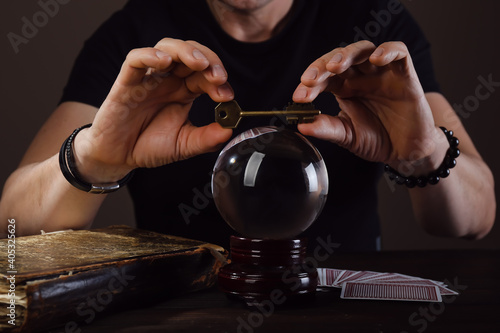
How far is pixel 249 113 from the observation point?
1220 mm

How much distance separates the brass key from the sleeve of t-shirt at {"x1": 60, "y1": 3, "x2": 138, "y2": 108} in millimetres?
814

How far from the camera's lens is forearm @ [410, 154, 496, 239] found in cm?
176

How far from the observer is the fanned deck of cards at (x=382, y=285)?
113cm

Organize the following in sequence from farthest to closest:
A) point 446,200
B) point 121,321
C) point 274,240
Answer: point 446,200, point 274,240, point 121,321

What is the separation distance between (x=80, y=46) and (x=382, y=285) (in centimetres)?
248

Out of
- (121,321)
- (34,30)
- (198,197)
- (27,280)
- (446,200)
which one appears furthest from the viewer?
(34,30)

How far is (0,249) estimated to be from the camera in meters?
1.09

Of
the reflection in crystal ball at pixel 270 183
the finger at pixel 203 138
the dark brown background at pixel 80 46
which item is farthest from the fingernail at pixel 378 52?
the dark brown background at pixel 80 46

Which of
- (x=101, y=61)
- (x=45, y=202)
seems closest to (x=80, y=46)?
(x=101, y=61)

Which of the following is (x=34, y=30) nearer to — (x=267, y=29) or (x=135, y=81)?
(x=267, y=29)

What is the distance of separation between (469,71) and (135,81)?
245 cm

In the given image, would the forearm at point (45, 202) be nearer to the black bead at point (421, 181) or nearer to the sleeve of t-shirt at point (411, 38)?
the black bead at point (421, 181)

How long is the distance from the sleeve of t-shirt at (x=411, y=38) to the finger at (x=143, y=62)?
1.04m

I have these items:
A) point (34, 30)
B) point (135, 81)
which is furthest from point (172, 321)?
point (34, 30)
